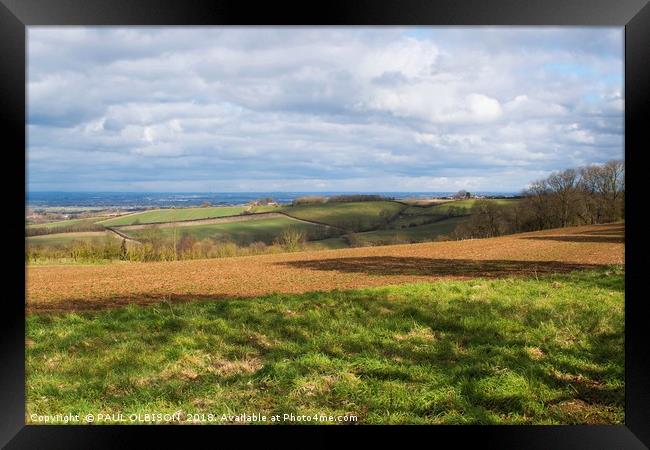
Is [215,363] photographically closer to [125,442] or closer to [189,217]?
[125,442]

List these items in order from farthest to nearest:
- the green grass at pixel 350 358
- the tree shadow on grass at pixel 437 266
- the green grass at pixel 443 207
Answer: the green grass at pixel 443 207, the tree shadow on grass at pixel 437 266, the green grass at pixel 350 358

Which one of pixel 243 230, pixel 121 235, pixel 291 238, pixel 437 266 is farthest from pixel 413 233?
pixel 121 235

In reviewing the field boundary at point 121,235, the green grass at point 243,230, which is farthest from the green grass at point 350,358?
the green grass at point 243,230

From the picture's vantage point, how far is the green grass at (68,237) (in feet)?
28.9

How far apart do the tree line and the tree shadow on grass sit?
13.2 feet

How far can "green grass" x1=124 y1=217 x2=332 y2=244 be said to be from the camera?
10047 mm

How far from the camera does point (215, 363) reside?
14.2 feet

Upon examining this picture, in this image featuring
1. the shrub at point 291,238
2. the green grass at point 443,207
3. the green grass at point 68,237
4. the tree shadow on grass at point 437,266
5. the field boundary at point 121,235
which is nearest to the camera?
the tree shadow on grass at point 437,266

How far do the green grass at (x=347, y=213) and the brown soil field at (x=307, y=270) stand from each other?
2.93 ft

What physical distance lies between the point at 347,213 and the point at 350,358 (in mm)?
7965

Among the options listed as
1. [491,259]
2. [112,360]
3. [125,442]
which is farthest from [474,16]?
[491,259]

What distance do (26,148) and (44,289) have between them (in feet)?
14.9

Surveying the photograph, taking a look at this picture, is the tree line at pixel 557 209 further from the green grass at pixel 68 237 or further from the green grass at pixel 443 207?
the green grass at pixel 68 237

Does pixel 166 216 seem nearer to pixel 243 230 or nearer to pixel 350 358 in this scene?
pixel 243 230
